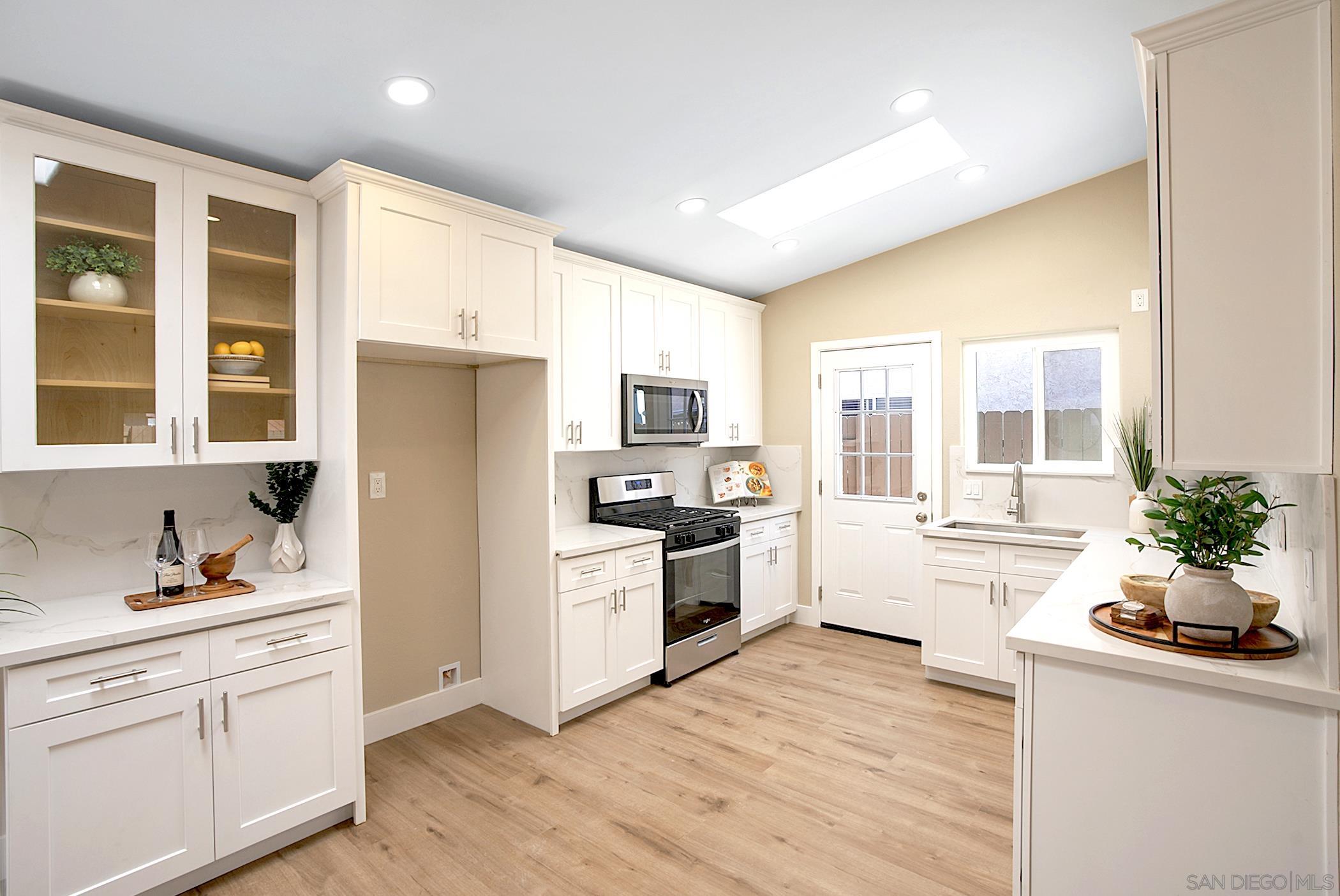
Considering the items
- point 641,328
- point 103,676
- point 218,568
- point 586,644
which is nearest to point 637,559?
point 586,644

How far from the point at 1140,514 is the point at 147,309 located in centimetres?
413

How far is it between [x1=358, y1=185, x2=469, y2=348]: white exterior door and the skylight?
4.88 feet

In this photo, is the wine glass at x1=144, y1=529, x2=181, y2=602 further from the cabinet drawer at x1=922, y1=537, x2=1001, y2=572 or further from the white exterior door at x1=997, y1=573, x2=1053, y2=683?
the white exterior door at x1=997, y1=573, x2=1053, y2=683

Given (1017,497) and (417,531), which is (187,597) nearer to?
(417,531)

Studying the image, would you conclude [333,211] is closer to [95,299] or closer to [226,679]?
[95,299]

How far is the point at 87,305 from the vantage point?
2027mm

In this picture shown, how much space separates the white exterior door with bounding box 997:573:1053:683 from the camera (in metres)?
3.34

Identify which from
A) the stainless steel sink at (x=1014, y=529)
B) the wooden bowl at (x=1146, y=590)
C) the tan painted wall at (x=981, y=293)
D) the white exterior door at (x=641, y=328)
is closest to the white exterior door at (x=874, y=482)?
the tan painted wall at (x=981, y=293)

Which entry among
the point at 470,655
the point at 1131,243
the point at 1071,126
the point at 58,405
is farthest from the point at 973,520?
the point at 58,405

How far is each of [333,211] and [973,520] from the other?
12.2ft

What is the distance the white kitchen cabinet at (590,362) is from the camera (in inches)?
134

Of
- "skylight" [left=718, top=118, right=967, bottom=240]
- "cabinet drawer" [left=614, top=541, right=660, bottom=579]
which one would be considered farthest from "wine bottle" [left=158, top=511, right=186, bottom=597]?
"skylight" [left=718, top=118, right=967, bottom=240]

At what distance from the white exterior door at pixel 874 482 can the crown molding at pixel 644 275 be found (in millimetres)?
729

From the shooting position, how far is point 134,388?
210cm
